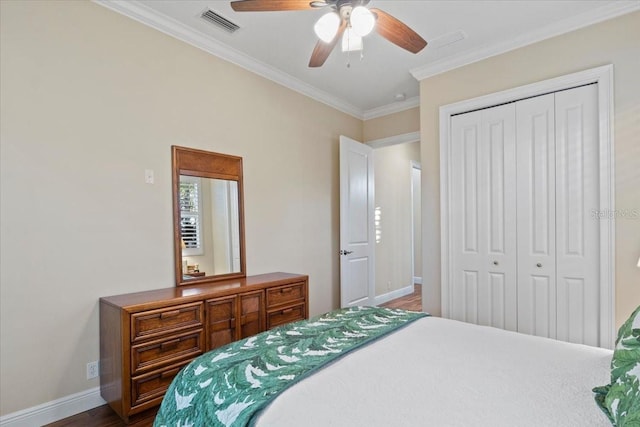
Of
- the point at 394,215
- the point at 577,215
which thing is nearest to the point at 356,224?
the point at 394,215

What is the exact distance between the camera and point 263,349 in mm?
1456

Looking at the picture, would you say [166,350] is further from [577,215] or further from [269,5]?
[577,215]

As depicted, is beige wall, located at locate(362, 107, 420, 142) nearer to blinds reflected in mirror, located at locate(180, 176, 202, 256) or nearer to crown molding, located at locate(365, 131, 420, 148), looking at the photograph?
crown molding, located at locate(365, 131, 420, 148)

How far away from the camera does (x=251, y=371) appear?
124 cm

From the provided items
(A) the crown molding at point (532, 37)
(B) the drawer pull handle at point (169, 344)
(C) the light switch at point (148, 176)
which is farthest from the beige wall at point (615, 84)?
(C) the light switch at point (148, 176)

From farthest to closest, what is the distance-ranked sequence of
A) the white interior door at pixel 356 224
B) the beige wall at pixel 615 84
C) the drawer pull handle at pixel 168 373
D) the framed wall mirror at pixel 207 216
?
the white interior door at pixel 356 224, the framed wall mirror at pixel 207 216, the beige wall at pixel 615 84, the drawer pull handle at pixel 168 373

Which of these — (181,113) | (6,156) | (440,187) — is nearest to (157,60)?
(181,113)

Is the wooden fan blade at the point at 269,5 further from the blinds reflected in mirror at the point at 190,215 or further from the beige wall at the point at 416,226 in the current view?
the beige wall at the point at 416,226

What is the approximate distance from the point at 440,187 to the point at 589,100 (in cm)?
131

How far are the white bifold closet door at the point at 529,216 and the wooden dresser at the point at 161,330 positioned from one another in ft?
6.52

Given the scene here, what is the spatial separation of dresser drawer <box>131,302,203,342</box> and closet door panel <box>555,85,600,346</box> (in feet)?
9.23

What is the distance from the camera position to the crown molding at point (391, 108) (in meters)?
4.28

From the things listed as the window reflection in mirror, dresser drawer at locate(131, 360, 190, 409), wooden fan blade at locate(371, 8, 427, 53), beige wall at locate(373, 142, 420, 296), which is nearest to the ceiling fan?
wooden fan blade at locate(371, 8, 427, 53)

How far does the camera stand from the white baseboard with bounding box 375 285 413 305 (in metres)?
5.17
